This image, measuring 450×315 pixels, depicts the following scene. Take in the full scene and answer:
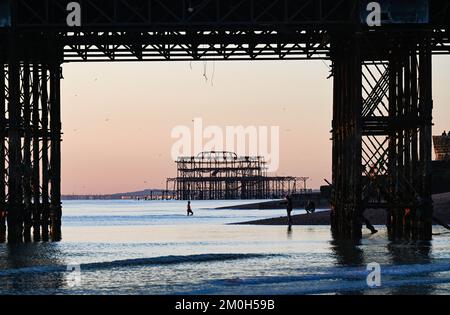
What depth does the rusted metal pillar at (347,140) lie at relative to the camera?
36.2m

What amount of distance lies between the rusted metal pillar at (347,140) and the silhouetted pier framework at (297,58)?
4 cm

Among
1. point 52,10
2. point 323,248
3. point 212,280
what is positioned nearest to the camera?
point 212,280

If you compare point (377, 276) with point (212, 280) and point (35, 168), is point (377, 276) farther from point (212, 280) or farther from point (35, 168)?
point (35, 168)

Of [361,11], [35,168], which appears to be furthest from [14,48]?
[361,11]

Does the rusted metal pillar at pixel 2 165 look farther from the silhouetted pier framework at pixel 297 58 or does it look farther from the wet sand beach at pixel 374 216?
the wet sand beach at pixel 374 216

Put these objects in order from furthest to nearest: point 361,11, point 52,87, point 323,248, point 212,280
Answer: point 52,87 → point 361,11 → point 323,248 → point 212,280

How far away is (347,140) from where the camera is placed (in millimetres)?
39250

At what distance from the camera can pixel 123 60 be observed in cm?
4372

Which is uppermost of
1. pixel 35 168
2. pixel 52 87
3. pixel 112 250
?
pixel 52 87

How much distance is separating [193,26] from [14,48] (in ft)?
20.2

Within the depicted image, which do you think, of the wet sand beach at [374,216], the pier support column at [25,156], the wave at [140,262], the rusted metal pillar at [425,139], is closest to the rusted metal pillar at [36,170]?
the pier support column at [25,156]

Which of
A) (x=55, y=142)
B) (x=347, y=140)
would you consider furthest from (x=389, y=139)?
(x=55, y=142)

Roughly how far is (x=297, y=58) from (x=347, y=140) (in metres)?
6.52

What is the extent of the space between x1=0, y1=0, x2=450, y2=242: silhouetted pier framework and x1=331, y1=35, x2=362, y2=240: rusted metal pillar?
1.6 inches
